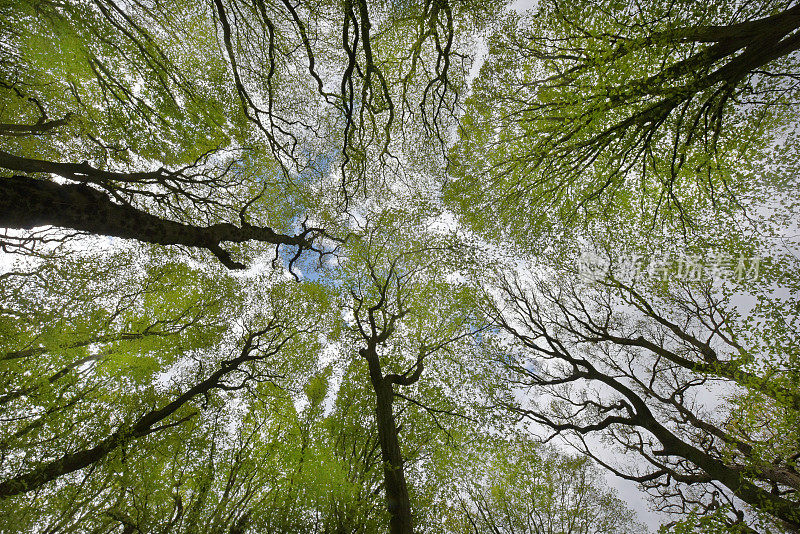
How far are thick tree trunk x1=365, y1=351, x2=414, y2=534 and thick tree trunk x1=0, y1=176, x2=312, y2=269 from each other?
5.92m

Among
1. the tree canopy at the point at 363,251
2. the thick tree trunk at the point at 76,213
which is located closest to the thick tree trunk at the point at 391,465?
the tree canopy at the point at 363,251

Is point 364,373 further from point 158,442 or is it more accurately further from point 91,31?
point 91,31

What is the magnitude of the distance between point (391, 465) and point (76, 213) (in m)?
7.00

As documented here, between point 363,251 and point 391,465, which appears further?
point 363,251

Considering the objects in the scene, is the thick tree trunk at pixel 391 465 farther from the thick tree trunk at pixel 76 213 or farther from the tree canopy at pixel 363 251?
the thick tree trunk at pixel 76 213

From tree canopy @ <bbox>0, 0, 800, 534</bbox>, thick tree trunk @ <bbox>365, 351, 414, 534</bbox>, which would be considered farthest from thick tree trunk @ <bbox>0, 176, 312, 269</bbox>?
thick tree trunk @ <bbox>365, 351, 414, 534</bbox>

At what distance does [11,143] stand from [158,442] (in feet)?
30.7

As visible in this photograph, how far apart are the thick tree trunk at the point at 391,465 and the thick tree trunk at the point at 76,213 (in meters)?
5.92

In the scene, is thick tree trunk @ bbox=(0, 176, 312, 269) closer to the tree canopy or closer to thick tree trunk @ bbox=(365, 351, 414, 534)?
the tree canopy

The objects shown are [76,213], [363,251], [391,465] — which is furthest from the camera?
[363,251]

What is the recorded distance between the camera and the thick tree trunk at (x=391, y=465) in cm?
563

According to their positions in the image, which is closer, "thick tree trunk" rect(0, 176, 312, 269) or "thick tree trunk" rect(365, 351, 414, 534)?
"thick tree trunk" rect(0, 176, 312, 269)

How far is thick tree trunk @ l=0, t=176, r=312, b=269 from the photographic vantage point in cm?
283

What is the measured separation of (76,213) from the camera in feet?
10.5
